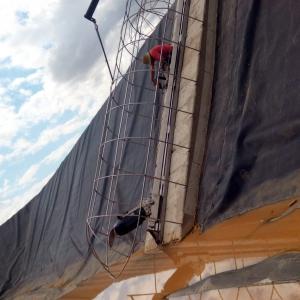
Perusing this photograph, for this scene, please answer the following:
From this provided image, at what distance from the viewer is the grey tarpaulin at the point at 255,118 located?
72.1 inches

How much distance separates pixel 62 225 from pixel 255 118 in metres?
3.82

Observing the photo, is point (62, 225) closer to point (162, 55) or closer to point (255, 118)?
point (162, 55)

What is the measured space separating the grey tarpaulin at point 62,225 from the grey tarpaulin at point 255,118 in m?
1.08

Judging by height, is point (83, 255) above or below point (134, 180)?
below

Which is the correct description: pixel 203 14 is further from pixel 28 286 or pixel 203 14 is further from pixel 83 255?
pixel 28 286

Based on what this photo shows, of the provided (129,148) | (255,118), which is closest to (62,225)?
(129,148)

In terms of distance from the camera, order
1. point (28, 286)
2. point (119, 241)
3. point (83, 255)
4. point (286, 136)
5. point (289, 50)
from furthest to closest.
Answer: point (28, 286) → point (83, 255) → point (119, 241) → point (289, 50) → point (286, 136)

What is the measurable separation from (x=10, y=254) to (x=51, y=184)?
1139 mm

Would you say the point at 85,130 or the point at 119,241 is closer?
the point at 119,241

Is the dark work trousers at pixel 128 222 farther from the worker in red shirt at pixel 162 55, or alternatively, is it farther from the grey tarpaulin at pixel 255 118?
the worker in red shirt at pixel 162 55

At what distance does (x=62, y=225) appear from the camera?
17.9ft


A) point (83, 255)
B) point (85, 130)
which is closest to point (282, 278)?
point (83, 255)

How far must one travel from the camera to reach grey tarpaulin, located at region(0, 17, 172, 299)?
4.12m

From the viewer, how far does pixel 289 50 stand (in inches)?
77.0
